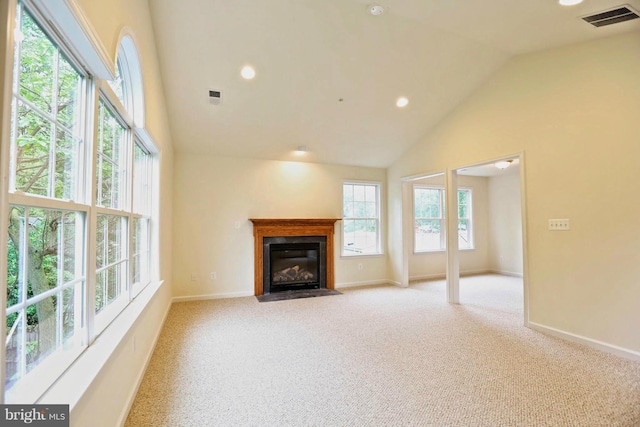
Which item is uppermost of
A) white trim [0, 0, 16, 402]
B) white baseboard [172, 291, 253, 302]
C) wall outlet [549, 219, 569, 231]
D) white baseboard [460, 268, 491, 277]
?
white trim [0, 0, 16, 402]

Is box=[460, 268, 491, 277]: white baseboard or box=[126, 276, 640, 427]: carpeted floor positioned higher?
box=[460, 268, 491, 277]: white baseboard

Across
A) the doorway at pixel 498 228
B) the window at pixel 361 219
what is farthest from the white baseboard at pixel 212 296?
the doorway at pixel 498 228

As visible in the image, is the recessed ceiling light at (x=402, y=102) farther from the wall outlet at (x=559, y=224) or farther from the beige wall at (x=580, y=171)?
the wall outlet at (x=559, y=224)

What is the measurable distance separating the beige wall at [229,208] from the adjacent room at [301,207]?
0.03 m

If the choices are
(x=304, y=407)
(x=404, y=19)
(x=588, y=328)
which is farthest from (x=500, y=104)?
(x=304, y=407)

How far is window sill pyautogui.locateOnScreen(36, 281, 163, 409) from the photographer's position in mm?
1107

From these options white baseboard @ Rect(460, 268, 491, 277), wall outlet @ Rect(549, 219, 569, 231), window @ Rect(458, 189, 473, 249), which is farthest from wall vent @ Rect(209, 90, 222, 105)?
white baseboard @ Rect(460, 268, 491, 277)

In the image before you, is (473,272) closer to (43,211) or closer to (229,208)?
(229,208)

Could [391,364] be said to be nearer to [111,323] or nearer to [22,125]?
[111,323]

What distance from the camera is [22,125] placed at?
1090 millimetres

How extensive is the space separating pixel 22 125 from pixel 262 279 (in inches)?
166

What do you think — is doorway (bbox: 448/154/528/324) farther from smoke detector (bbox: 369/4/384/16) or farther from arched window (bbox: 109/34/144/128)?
arched window (bbox: 109/34/144/128)

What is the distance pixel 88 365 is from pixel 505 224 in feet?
25.9

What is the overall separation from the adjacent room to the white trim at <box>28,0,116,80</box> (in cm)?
1
